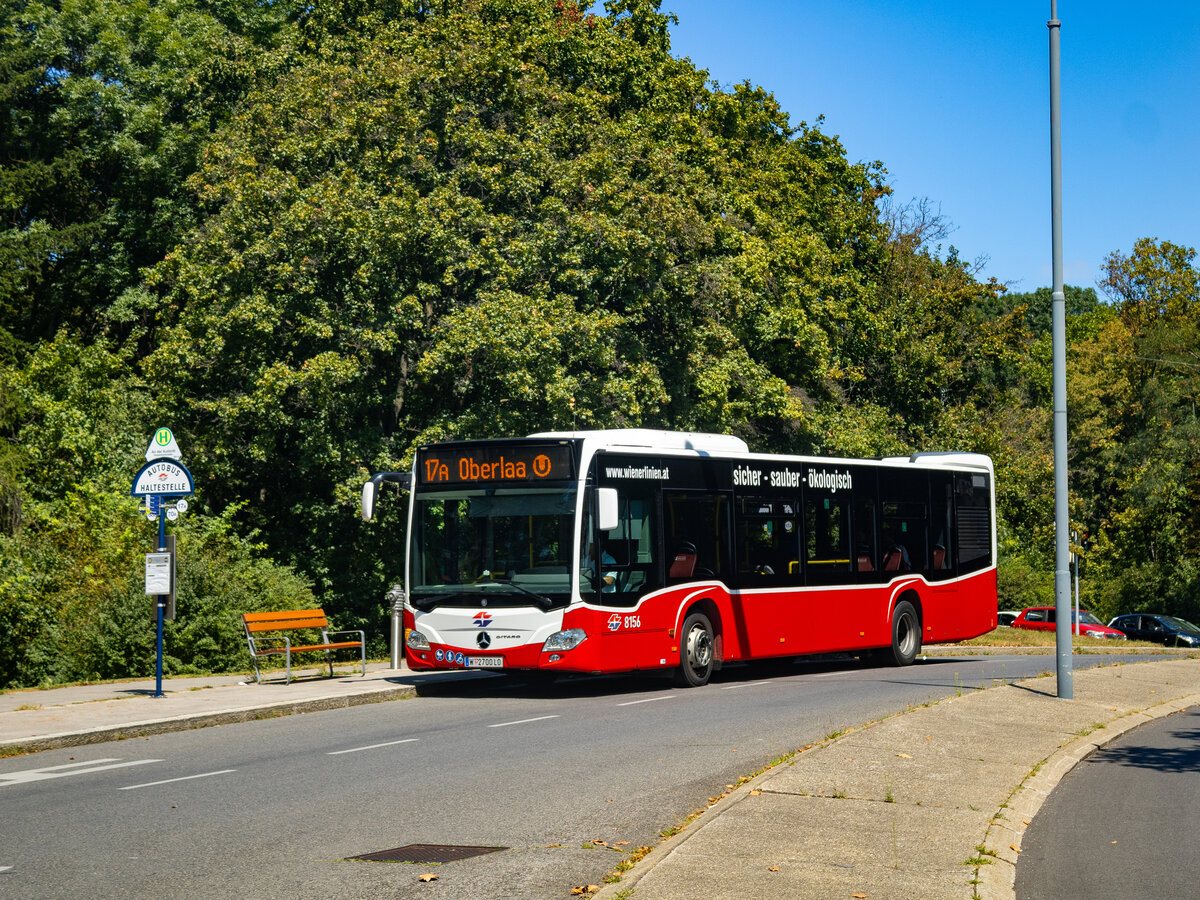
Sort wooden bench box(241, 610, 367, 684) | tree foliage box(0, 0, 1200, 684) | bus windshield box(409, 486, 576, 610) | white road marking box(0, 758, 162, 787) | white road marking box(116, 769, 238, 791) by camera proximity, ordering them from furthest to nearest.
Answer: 1. tree foliage box(0, 0, 1200, 684)
2. wooden bench box(241, 610, 367, 684)
3. bus windshield box(409, 486, 576, 610)
4. white road marking box(0, 758, 162, 787)
5. white road marking box(116, 769, 238, 791)

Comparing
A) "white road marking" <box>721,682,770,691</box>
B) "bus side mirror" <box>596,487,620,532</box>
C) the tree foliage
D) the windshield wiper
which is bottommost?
"white road marking" <box>721,682,770,691</box>

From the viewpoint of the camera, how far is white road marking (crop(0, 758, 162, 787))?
34.1 feet

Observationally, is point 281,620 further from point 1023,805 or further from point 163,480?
point 1023,805

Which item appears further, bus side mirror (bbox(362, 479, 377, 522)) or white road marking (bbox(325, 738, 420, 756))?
bus side mirror (bbox(362, 479, 377, 522))

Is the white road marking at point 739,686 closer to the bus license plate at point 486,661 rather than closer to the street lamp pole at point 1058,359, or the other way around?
the bus license plate at point 486,661

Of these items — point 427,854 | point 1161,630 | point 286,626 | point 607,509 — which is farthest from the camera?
point 1161,630

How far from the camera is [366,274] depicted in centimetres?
2584

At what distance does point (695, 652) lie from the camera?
56.7 ft

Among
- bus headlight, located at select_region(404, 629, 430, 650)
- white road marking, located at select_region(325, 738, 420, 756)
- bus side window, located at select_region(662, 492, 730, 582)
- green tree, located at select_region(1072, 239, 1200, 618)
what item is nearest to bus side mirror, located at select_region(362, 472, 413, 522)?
bus headlight, located at select_region(404, 629, 430, 650)

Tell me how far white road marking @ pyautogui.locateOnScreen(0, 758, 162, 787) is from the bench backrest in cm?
522

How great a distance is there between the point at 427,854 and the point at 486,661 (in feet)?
27.3

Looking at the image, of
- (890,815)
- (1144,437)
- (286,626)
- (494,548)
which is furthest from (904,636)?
Result: (1144,437)

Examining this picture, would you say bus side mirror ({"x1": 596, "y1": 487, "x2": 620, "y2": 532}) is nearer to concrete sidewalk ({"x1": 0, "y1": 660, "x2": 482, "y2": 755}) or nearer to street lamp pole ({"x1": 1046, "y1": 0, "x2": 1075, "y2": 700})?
concrete sidewalk ({"x1": 0, "y1": 660, "x2": 482, "y2": 755})

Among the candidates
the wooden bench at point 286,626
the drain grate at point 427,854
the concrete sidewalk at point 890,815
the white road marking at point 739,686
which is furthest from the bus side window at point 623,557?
the drain grate at point 427,854
